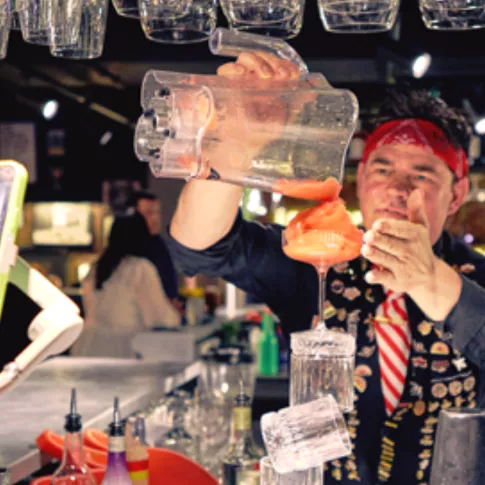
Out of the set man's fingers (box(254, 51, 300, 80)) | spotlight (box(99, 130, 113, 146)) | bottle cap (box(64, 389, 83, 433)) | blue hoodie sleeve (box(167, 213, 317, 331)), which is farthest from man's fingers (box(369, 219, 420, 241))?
spotlight (box(99, 130, 113, 146))

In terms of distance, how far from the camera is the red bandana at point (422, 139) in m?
2.34

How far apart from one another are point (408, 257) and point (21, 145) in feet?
28.6

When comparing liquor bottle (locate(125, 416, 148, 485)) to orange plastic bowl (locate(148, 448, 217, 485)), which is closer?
liquor bottle (locate(125, 416, 148, 485))

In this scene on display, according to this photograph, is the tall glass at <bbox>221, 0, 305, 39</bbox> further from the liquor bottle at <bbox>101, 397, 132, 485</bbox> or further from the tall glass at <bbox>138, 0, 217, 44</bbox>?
the liquor bottle at <bbox>101, 397, 132, 485</bbox>

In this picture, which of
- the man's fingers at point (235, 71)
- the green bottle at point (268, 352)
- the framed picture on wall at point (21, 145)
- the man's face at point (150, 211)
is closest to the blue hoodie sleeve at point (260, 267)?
the man's fingers at point (235, 71)

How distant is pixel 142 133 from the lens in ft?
4.64

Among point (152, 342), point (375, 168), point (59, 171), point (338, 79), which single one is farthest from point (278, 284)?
point (59, 171)

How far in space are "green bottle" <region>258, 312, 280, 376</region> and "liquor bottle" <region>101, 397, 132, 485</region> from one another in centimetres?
355

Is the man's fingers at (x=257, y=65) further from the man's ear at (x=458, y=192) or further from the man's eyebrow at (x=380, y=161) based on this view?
the man's ear at (x=458, y=192)

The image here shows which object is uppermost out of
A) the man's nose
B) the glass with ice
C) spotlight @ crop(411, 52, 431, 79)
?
spotlight @ crop(411, 52, 431, 79)

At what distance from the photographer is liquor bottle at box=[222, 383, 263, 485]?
6.37ft

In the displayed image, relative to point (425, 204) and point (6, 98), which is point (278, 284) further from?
point (6, 98)

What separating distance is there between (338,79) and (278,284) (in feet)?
16.0

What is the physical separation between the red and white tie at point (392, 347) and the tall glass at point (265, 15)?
3.22 feet
